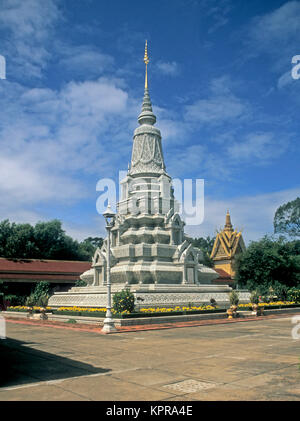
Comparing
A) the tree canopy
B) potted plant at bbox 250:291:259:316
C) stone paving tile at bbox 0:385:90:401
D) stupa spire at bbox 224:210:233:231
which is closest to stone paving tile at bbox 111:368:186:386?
stone paving tile at bbox 0:385:90:401

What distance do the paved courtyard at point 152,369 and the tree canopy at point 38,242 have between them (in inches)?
1596

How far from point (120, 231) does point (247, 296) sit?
13.1m

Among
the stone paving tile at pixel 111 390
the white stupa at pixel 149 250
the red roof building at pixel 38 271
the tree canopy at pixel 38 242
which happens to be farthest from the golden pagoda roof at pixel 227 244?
the stone paving tile at pixel 111 390

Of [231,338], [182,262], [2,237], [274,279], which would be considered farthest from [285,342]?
[2,237]

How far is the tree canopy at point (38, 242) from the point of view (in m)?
52.8

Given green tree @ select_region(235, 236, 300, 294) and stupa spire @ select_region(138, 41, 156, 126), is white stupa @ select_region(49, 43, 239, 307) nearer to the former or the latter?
stupa spire @ select_region(138, 41, 156, 126)

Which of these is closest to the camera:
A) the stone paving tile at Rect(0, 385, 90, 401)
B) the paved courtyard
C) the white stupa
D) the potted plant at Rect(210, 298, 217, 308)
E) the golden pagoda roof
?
the stone paving tile at Rect(0, 385, 90, 401)

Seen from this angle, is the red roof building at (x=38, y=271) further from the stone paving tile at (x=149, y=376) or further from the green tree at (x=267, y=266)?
the stone paving tile at (x=149, y=376)

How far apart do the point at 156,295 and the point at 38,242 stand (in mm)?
32963

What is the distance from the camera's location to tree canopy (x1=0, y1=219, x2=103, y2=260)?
173 feet

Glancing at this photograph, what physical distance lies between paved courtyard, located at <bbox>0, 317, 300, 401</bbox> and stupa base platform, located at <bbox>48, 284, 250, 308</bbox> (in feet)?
42.3
